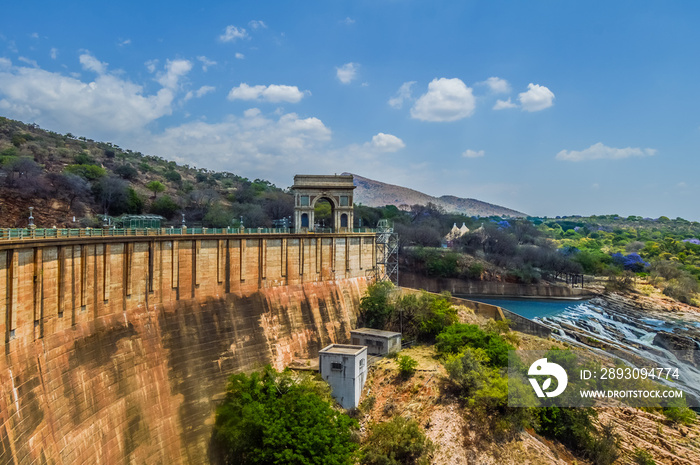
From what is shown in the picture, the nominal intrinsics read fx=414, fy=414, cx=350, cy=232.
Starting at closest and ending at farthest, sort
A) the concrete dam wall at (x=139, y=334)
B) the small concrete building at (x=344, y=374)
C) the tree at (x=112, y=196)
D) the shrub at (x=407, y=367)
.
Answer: the concrete dam wall at (x=139, y=334), the small concrete building at (x=344, y=374), the shrub at (x=407, y=367), the tree at (x=112, y=196)

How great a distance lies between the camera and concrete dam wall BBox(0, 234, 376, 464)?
16.5m

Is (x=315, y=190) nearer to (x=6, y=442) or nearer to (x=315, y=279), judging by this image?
(x=315, y=279)

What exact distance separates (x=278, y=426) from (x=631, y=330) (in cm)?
4758

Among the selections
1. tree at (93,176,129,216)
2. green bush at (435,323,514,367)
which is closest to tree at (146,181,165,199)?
tree at (93,176,129,216)

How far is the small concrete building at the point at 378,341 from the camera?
31.0 metres

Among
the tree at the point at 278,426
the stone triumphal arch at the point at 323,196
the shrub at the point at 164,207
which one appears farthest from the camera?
the shrub at the point at 164,207

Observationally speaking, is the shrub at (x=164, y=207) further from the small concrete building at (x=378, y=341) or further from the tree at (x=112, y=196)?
→ the small concrete building at (x=378, y=341)

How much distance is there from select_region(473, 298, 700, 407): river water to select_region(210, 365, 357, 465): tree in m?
31.5

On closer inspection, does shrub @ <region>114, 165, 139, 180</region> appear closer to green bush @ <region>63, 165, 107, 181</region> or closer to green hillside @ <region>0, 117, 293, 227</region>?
green hillside @ <region>0, 117, 293, 227</region>

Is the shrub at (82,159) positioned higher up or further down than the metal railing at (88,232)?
higher up

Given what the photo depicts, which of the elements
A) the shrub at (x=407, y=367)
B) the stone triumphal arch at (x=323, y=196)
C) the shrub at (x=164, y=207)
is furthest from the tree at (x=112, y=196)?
the shrub at (x=407, y=367)

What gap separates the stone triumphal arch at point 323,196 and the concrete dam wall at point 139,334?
14.6 feet

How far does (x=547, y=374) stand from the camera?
2623cm

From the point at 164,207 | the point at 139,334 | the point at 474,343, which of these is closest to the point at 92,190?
the point at 164,207
